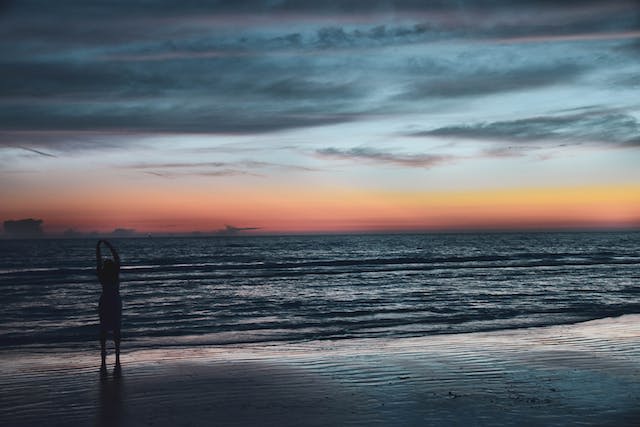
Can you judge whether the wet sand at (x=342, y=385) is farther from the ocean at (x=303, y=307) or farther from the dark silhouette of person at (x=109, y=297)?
the ocean at (x=303, y=307)

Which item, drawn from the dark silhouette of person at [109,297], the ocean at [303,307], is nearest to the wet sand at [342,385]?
the dark silhouette of person at [109,297]

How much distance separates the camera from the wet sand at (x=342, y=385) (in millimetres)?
7383

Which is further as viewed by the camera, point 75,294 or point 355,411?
point 75,294

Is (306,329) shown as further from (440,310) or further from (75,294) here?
(75,294)

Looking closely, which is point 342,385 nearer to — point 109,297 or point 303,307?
point 109,297

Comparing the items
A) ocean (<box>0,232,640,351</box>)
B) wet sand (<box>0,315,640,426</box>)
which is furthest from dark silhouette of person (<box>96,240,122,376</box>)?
ocean (<box>0,232,640,351</box>)

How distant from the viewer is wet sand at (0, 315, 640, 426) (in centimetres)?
738

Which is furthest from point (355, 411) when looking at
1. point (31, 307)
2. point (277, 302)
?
point (31, 307)

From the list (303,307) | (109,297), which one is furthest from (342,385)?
(303,307)

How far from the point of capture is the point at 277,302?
22.8 metres

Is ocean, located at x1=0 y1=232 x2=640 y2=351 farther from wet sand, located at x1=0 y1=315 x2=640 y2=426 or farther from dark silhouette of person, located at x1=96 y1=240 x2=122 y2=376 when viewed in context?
dark silhouette of person, located at x1=96 y1=240 x2=122 y2=376

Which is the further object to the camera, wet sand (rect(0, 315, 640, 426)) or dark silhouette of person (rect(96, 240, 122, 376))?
dark silhouette of person (rect(96, 240, 122, 376))

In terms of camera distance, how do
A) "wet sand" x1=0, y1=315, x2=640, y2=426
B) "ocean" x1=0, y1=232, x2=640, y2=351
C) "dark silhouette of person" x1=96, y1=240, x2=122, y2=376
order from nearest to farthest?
1. "wet sand" x1=0, y1=315, x2=640, y2=426
2. "dark silhouette of person" x1=96, y1=240, x2=122, y2=376
3. "ocean" x1=0, y1=232, x2=640, y2=351

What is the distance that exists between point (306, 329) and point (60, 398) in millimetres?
8289
